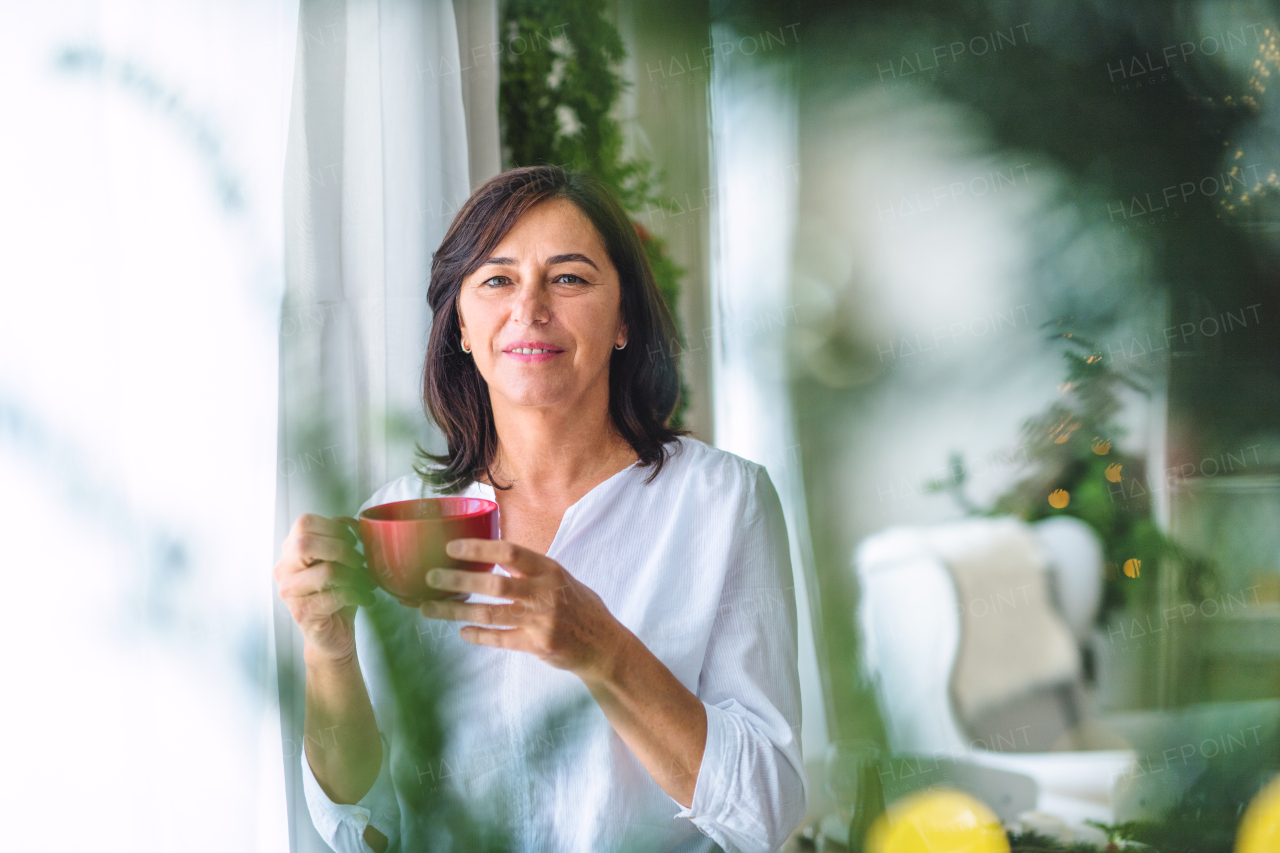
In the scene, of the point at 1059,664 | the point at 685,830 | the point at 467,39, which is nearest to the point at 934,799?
the point at 685,830

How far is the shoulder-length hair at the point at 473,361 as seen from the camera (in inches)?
22.6

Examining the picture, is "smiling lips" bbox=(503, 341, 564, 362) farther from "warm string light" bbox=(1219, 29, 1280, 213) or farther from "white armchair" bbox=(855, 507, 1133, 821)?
"warm string light" bbox=(1219, 29, 1280, 213)

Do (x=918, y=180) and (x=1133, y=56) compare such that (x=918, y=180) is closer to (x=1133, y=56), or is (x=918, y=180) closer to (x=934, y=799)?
(x=1133, y=56)

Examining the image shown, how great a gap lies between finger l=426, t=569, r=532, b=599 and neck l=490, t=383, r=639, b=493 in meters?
0.29

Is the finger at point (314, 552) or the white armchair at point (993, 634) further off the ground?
the finger at point (314, 552)

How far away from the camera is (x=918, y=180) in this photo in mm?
770

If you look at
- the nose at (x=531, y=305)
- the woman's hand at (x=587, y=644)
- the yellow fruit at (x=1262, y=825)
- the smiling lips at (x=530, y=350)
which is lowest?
the yellow fruit at (x=1262, y=825)

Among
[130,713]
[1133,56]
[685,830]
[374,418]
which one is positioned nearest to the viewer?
[374,418]

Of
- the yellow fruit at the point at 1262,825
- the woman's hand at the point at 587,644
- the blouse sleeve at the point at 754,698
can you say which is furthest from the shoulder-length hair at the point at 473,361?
the yellow fruit at the point at 1262,825

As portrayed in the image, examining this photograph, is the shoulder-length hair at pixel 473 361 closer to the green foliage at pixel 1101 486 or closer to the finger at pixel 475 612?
the finger at pixel 475 612

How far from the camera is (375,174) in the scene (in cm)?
61

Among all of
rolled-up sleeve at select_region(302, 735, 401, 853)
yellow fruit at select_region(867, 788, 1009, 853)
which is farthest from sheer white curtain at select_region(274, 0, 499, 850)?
yellow fruit at select_region(867, 788, 1009, 853)

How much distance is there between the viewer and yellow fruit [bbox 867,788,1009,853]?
1.66ft

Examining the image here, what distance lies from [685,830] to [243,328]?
0.44m
